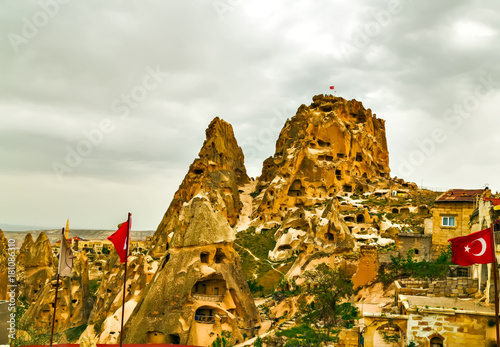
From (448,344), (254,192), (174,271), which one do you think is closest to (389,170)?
(254,192)

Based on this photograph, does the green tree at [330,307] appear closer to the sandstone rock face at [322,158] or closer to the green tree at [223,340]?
the green tree at [223,340]

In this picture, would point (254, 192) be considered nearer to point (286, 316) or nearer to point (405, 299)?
point (286, 316)

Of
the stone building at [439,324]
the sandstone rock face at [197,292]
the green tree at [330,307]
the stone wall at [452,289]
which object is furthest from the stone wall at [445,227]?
the sandstone rock face at [197,292]

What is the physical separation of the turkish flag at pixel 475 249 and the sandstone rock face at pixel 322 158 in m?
59.0

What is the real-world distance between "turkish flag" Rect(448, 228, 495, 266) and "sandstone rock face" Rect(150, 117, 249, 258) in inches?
2599

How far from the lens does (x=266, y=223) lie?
77750 millimetres

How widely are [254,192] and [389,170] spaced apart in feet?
101

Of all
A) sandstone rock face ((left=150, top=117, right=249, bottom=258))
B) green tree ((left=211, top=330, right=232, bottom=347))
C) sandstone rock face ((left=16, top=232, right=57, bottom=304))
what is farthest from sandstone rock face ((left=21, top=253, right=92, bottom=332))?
sandstone rock face ((left=150, top=117, right=249, bottom=258))

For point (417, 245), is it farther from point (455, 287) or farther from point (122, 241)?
point (122, 241)

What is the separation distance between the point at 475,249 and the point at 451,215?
18443 mm

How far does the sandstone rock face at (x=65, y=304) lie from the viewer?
156 ft

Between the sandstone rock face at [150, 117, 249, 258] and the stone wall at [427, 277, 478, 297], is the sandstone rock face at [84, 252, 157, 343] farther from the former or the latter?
the sandstone rock face at [150, 117, 249, 258]

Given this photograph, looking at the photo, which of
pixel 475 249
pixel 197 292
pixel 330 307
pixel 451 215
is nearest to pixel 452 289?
pixel 330 307

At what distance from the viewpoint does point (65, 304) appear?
164ft
